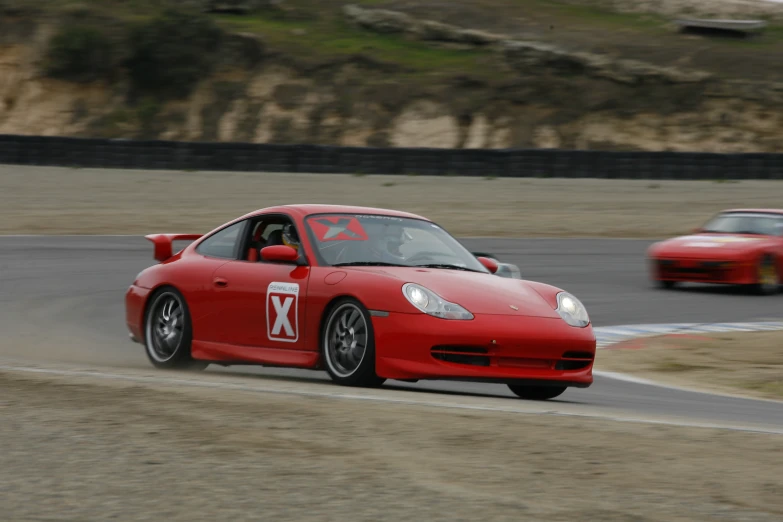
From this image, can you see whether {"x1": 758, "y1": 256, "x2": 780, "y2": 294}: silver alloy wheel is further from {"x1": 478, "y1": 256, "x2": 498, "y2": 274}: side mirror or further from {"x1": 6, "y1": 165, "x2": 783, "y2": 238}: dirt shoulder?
{"x1": 478, "y1": 256, "x2": 498, "y2": 274}: side mirror

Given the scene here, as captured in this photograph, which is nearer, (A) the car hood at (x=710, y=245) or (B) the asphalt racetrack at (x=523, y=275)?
(B) the asphalt racetrack at (x=523, y=275)

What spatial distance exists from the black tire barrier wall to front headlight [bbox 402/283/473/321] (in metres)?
21.5

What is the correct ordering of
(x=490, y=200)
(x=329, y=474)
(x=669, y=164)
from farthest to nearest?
1. (x=669, y=164)
2. (x=490, y=200)
3. (x=329, y=474)

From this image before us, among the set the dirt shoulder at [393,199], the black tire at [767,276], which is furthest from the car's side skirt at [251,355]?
the dirt shoulder at [393,199]

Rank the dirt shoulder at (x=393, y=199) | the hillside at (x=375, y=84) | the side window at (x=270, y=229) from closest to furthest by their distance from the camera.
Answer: the side window at (x=270, y=229) → the dirt shoulder at (x=393, y=199) → the hillside at (x=375, y=84)

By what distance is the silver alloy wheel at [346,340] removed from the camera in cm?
731

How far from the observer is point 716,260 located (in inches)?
643

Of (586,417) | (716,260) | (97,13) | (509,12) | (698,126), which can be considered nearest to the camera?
(586,417)

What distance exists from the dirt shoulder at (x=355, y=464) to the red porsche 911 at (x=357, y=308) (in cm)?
101

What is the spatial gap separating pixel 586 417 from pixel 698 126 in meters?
37.5

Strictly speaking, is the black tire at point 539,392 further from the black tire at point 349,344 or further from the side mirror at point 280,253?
the side mirror at point 280,253

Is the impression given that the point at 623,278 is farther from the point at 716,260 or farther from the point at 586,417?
the point at 586,417

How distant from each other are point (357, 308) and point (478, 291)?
702 millimetres

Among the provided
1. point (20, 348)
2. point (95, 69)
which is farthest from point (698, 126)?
point (20, 348)
